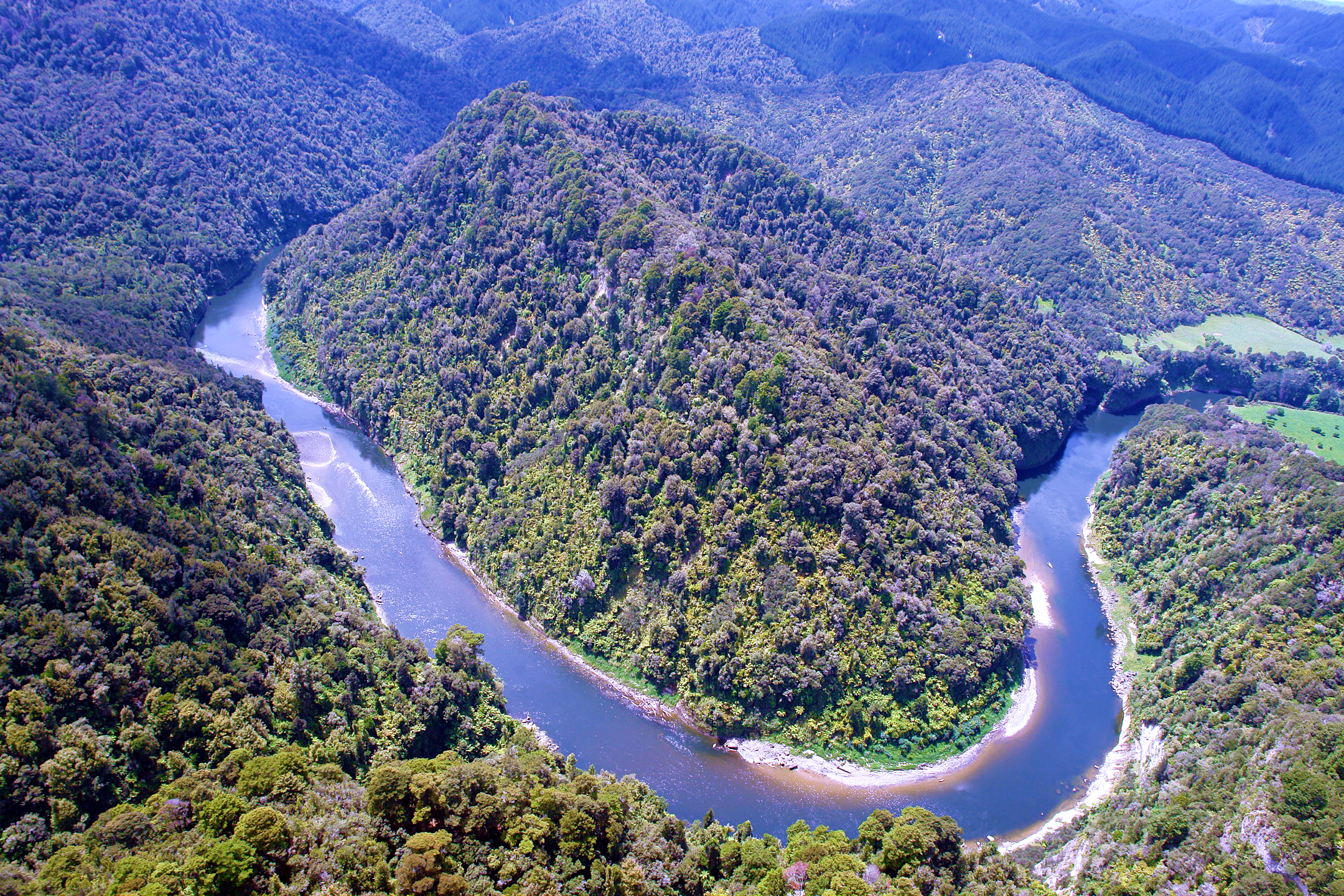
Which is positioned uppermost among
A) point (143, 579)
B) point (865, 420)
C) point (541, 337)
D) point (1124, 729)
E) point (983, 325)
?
point (983, 325)

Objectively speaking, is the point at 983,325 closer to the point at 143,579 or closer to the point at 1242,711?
the point at 1242,711

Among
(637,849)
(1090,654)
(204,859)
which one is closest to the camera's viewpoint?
(204,859)

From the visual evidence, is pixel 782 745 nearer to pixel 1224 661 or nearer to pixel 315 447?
pixel 1224 661

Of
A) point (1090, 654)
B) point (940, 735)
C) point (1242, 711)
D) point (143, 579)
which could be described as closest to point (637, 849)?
point (940, 735)

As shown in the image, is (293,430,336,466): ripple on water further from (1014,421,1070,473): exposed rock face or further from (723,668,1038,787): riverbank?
(1014,421,1070,473): exposed rock face

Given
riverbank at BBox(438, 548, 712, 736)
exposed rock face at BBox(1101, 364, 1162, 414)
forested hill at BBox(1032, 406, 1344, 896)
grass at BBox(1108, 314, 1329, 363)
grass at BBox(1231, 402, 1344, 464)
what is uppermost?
grass at BBox(1108, 314, 1329, 363)

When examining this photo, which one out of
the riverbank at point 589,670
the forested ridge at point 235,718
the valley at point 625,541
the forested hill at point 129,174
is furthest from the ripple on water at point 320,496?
the forested hill at point 129,174

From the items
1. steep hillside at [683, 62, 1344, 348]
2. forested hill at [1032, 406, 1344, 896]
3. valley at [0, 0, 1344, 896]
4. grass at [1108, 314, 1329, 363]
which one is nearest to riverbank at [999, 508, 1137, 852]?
valley at [0, 0, 1344, 896]
